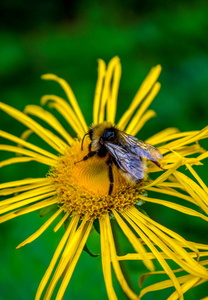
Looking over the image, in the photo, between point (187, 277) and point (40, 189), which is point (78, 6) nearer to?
point (40, 189)

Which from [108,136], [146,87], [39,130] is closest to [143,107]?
[146,87]

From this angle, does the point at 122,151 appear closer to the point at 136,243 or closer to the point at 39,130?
the point at 136,243

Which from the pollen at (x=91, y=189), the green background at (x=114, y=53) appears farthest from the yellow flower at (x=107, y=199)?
the green background at (x=114, y=53)

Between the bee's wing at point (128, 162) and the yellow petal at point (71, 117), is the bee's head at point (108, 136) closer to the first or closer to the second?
the bee's wing at point (128, 162)

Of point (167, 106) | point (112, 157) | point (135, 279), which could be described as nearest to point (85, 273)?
point (135, 279)

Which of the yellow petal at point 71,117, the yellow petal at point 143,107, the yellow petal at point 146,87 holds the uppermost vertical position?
the yellow petal at point 71,117
